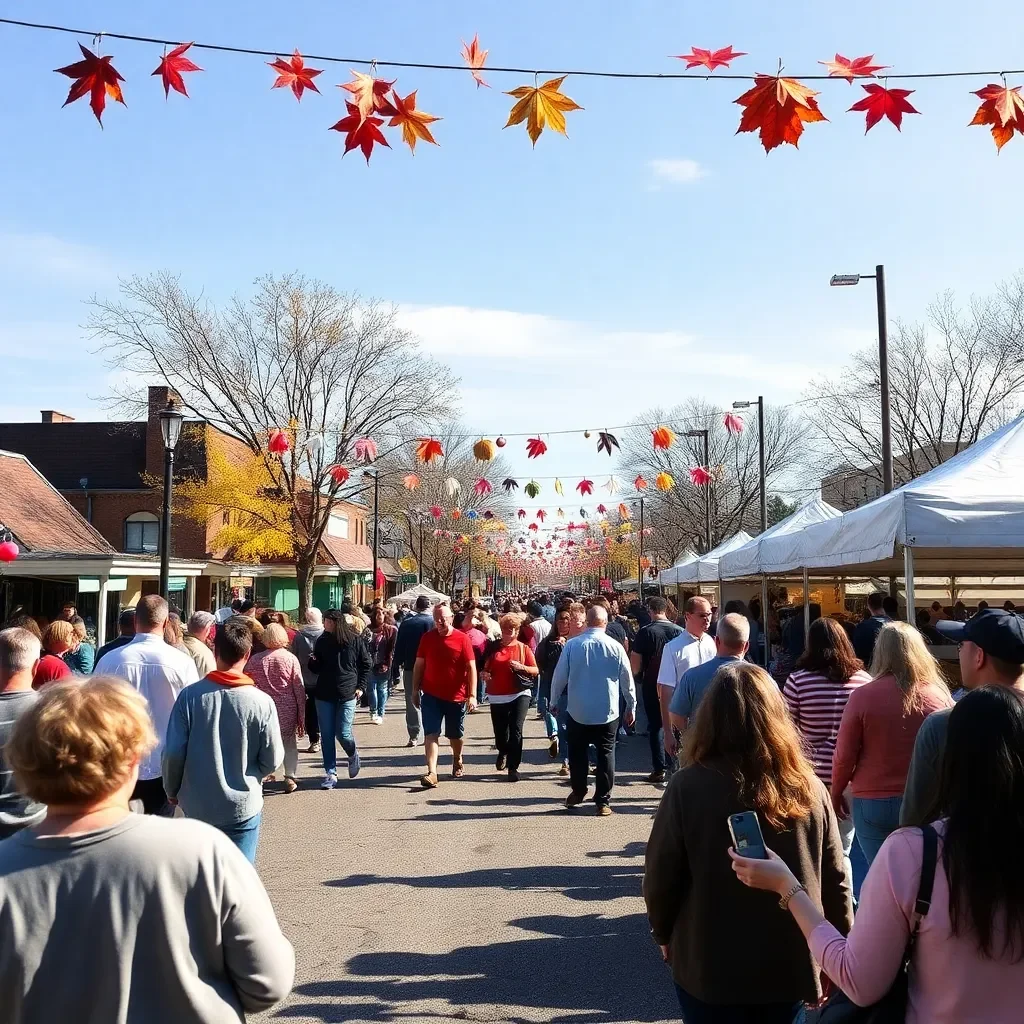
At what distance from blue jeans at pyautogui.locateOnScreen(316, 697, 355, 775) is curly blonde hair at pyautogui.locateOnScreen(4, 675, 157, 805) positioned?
9.02 meters

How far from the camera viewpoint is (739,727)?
3.20m

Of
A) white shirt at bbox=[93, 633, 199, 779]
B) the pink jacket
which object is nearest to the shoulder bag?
white shirt at bbox=[93, 633, 199, 779]

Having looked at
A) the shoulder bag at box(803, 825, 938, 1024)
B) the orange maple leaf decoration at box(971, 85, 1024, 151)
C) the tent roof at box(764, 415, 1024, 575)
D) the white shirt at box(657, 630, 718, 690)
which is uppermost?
the orange maple leaf decoration at box(971, 85, 1024, 151)

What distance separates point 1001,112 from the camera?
22.1 feet

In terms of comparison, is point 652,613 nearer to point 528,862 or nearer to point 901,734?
point 528,862

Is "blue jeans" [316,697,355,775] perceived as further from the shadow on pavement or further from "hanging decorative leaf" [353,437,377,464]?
"hanging decorative leaf" [353,437,377,464]

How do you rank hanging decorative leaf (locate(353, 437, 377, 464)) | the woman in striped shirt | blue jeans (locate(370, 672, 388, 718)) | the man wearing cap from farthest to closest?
hanging decorative leaf (locate(353, 437, 377, 464)) < blue jeans (locate(370, 672, 388, 718)) < the woman in striped shirt < the man wearing cap

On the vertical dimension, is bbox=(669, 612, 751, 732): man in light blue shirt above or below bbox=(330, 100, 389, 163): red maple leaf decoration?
below

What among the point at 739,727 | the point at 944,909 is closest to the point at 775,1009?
the point at 739,727

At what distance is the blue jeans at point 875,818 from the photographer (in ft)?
16.7

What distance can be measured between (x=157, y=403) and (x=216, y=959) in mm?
41178

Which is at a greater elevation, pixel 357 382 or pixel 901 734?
pixel 357 382

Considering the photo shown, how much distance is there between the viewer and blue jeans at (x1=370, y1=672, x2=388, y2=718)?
16900 mm

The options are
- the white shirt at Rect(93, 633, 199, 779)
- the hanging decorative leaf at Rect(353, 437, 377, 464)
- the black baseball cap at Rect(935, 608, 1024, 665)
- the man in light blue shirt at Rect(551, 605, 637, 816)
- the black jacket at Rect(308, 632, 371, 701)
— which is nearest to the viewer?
the black baseball cap at Rect(935, 608, 1024, 665)
